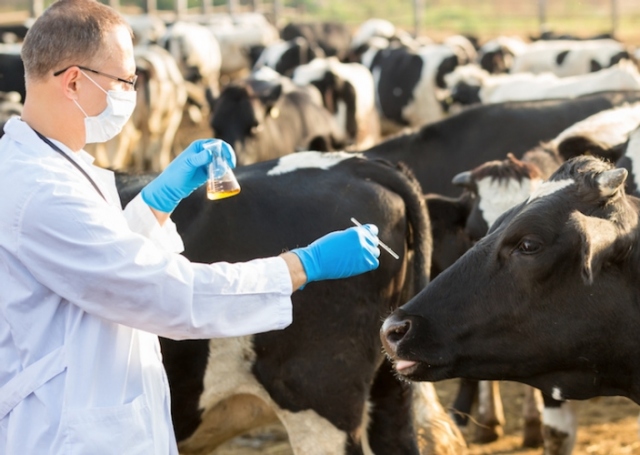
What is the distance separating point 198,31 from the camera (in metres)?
24.6

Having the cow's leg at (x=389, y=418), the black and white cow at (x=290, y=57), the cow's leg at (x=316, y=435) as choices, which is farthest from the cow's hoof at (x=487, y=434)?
the black and white cow at (x=290, y=57)

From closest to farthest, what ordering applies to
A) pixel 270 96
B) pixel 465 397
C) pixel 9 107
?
pixel 465 397 < pixel 9 107 < pixel 270 96

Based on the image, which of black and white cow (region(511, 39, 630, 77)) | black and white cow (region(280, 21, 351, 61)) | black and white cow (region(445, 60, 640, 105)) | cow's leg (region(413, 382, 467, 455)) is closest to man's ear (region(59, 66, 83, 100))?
cow's leg (region(413, 382, 467, 455))

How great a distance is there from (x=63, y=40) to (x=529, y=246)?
1.43 meters

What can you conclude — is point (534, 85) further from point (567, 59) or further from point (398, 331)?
point (398, 331)

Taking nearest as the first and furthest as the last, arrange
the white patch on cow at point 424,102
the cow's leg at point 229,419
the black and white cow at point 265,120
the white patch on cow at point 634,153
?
the cow's leg at point 229,419 < the white patch on cow at point 634,153 < the black and white cow at point 265,120 < the white patch on cow at point 424,102

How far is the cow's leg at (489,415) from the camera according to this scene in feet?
19.4

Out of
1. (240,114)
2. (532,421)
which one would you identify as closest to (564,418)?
(532,421)

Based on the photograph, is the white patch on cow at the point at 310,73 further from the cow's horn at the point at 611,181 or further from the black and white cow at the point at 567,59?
the cow's horn at the point at 611,181

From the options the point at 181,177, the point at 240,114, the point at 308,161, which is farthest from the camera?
the point at 240,114

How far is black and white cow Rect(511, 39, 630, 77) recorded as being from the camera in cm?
1684

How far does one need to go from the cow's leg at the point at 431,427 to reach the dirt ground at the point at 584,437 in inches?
58.6

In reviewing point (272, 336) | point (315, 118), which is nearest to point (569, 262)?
point (272, 336)

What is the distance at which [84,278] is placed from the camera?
244cm
